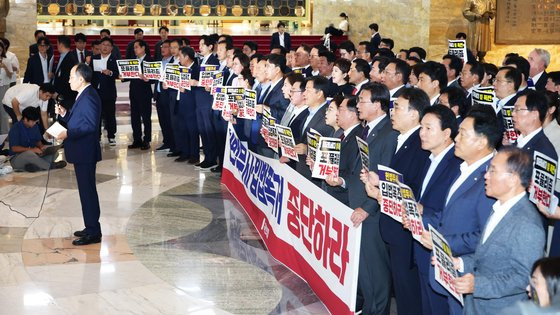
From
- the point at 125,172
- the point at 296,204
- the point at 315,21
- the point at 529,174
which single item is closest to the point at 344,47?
the point at 125,172

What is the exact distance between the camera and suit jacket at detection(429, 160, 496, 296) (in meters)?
4.43

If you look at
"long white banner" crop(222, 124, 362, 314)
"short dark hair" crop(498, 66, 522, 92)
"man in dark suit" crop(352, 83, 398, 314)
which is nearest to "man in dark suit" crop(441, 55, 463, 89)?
"short dark hair" crop(498, 66, 522, 92)

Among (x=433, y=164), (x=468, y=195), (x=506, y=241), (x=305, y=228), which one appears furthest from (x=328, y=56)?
(x=506, y=241)

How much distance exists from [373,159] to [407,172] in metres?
0.41

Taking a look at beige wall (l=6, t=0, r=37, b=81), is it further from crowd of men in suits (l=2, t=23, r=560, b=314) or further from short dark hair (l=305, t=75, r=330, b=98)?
short dark hair (l=305, t=75, r=330, b=98)

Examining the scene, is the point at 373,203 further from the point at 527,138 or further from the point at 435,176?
the point at 527,138

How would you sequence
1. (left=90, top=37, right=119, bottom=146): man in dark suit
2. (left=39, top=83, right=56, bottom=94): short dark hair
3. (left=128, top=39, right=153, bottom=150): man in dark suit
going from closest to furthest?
(left=39, top=83, right=56, bottom=94): short dark hair, (left=128, top=39, right=153, bottom=150): man in dark suit, (left=90, top=37, right=119, bottom=146): man in dark suit

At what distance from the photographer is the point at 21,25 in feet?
68.0

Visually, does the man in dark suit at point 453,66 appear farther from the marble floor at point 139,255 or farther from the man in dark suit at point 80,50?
the man in dark suit at point 80,50

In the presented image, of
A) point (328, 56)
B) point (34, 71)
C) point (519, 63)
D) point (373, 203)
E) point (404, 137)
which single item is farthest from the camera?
point (34, 71)

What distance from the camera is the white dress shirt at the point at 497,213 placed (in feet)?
13.1

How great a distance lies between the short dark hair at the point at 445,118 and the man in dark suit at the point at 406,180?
0.32m

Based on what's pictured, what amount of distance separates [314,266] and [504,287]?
2527 millimetres

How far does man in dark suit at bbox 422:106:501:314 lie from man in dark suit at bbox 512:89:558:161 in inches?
51.4
